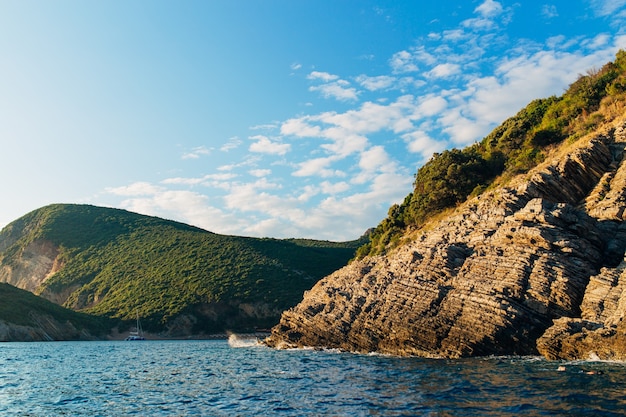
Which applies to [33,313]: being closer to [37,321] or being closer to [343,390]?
[37,321]

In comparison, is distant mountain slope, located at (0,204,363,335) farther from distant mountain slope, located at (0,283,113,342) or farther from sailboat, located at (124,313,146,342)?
distant mountain slope, located at (0,283,113,342)

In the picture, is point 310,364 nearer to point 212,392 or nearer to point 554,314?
point 212,392

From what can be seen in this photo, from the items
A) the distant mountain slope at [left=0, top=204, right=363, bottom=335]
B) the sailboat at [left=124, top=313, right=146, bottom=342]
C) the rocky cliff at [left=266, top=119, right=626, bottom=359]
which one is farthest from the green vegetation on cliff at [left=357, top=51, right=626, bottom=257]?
the sailboat at [left=124, top=313, right=146, bottom=342]

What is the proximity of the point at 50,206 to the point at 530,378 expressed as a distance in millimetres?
181742

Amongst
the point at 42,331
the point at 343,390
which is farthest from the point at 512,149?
the point at 42,331

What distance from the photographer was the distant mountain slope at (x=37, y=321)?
281ft

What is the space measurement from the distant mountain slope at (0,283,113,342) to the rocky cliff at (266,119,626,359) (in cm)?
6620

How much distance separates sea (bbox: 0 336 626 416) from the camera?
1811 centimetres

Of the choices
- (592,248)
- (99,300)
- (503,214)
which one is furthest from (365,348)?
(99,300)

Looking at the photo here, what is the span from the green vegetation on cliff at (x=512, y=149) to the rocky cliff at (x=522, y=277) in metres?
5.20

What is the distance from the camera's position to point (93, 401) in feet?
75.6

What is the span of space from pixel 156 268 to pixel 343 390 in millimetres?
116929

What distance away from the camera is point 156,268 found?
13162 cm

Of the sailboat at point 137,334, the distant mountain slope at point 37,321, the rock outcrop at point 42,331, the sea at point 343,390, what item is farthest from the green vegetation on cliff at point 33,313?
the sea at point 343,390
